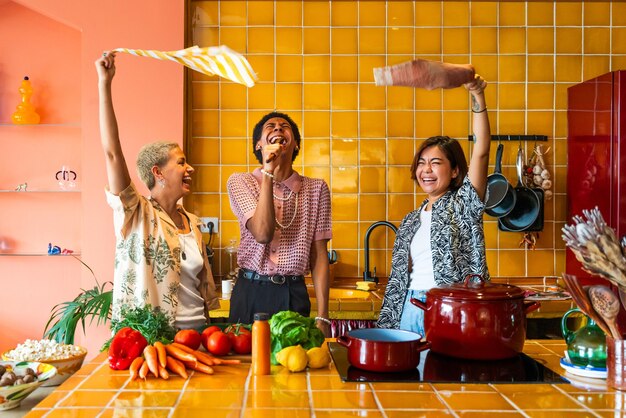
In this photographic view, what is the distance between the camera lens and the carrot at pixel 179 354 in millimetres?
1547

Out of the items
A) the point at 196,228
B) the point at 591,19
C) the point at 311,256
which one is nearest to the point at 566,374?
the point at 311,256

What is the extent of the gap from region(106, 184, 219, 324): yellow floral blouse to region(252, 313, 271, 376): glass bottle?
→ 0.68m

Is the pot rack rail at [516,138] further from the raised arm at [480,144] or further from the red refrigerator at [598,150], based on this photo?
the raised arm at [480,144]

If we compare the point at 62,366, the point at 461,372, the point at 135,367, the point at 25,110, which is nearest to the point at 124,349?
the point at 135,367

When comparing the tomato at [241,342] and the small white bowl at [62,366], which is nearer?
the tomato at [241,342]

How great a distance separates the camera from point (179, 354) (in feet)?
5.09

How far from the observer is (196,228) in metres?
2.37

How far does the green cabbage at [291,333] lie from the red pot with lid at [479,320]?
0.32 metres

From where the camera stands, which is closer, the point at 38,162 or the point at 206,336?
the point at 206,336

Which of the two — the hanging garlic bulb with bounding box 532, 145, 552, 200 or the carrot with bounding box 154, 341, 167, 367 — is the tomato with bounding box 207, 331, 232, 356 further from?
the hanging garlic bulb with bounding box 532, 145, 552, 200

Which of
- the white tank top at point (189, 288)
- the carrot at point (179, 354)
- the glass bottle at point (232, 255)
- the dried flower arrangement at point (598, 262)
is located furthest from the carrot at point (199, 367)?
the glass bottle at point (232, 255)

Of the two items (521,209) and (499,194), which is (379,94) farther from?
(521,209)

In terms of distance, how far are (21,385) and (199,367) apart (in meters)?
0.55

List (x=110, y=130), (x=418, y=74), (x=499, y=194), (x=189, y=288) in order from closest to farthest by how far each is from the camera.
→ 1. (x=418, y=74)
2. (x=110, y=130)
3. (x=189, y=288)
4. (x=499, y=194)
